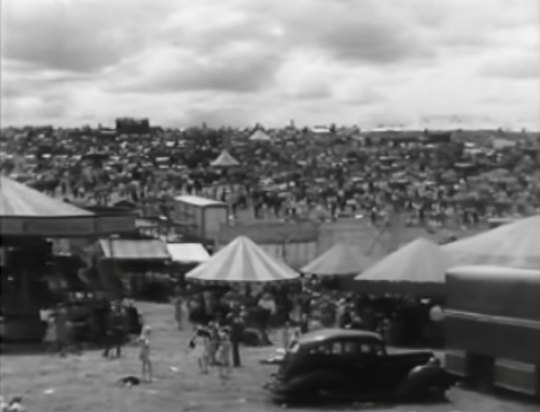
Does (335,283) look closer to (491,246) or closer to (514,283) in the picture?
(491,246)

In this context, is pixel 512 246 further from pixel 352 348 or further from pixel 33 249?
pixel 33 249

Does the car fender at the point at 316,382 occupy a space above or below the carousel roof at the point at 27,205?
below

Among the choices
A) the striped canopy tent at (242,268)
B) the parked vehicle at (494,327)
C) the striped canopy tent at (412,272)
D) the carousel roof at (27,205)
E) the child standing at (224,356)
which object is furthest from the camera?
the striped canopy tent at (242,268)

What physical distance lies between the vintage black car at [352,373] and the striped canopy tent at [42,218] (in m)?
10.1

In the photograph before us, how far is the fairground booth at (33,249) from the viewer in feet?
78.8

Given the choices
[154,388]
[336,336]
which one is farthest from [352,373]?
[154,388]

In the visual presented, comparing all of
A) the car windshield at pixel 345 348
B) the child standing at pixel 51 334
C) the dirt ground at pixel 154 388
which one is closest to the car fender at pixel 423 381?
the dirt ground at pixel 154 388

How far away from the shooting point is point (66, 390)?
16719mm

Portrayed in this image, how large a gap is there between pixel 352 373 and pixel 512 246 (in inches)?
138

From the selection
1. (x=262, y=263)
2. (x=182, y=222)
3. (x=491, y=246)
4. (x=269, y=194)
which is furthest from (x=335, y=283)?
(x=269, y=194)

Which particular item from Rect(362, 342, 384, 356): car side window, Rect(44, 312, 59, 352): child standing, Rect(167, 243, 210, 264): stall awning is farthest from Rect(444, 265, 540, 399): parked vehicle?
Rect(167, 243, 210, 264): stall awning

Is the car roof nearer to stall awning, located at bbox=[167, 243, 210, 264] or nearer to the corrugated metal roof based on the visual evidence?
stall awning, located at bbox=[167, 243, 210, 264]

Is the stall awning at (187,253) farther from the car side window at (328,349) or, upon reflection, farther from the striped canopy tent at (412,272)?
the car side window at (328,349)

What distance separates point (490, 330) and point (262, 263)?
9.63 meters
